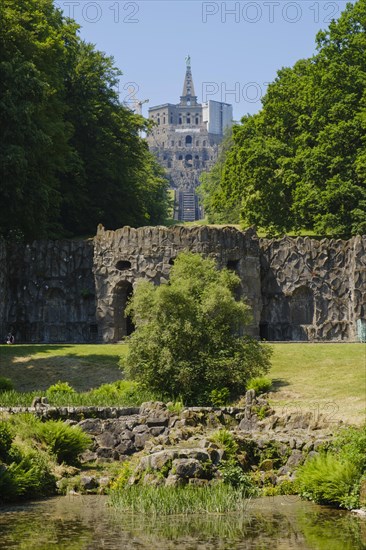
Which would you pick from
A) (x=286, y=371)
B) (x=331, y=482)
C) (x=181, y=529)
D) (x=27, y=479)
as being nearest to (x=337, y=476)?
(x=331, y=482)

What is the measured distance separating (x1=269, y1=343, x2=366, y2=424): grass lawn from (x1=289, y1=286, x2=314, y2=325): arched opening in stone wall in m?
8.45

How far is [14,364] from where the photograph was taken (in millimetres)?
41031

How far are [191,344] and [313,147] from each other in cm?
2650

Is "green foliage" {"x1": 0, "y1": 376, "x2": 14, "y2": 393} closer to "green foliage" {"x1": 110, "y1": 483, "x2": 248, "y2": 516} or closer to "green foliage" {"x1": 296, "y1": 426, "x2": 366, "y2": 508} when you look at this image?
"green foliage" {"x1": 110, "y1": 483, "x2": 248, "y2": 516}

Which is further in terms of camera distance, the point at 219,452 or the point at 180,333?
the point at 180,333

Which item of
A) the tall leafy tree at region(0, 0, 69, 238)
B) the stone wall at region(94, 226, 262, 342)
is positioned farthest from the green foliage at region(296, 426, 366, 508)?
the tall leafy tree at region(0, 0, 69, 238)

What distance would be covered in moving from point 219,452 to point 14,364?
771 inches

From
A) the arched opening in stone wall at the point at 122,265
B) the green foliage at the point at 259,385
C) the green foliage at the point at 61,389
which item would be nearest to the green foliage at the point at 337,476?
the green foliage at the point at 259,385

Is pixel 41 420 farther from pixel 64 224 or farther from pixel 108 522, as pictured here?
pixel 64 224

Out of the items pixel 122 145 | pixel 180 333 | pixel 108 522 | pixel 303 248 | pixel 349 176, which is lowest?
pixel 108 522

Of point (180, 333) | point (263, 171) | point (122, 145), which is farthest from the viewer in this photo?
point (122, 145)

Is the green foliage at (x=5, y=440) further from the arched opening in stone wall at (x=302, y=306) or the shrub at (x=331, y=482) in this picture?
the arched opening in stone wall at (x=302, y=306)

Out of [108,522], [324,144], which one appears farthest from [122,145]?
[108,522]

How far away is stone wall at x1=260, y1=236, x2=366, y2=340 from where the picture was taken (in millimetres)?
52156
